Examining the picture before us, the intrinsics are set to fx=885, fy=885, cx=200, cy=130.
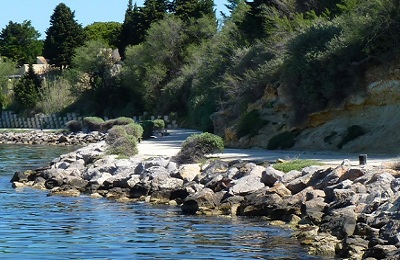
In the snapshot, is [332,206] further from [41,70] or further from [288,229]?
[41,70]

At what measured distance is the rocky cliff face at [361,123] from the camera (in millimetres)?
30859

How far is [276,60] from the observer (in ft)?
133

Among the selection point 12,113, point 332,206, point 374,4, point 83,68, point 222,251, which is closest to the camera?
point 222,251

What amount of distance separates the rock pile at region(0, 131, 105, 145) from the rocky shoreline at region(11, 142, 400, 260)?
27.5 meters

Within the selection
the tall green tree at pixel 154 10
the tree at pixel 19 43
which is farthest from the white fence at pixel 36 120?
the tree at pixel 19 43

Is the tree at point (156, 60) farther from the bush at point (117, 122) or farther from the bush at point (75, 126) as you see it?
the bush at point (117, 122)

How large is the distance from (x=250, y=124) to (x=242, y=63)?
897 cm

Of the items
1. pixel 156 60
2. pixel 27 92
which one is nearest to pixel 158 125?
pixel 156 60

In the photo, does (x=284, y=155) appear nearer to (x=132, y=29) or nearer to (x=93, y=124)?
(x=93, y=124)

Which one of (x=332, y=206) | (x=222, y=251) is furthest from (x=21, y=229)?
(x=332, y=206)

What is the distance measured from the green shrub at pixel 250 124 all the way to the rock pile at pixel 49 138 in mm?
20185

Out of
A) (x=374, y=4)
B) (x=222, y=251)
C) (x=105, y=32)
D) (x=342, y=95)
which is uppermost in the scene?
(x=105, y=32)

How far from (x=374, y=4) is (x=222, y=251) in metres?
18.8

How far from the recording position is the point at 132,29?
86875 mm
